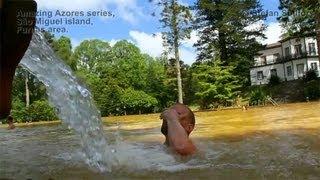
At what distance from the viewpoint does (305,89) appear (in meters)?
38.5

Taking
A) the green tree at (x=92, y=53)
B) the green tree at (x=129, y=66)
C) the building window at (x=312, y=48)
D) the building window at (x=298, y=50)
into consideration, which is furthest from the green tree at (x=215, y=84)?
the green tree at (x=92, y=53)

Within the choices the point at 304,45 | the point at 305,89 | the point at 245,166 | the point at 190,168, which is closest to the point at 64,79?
the point at 190,168

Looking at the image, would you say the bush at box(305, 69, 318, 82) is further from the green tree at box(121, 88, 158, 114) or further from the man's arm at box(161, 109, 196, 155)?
the man's arm at box(161, 109, 196, 155)

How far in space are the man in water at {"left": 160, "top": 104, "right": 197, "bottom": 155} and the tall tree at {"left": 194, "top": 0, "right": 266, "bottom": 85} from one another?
37.2 meters

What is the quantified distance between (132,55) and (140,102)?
83.7 ft

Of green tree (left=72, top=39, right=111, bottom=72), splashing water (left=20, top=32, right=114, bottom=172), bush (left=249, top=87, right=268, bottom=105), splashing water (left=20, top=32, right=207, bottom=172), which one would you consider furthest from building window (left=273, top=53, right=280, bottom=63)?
splashing water (left=20, top=32, right=114, bottom=172)

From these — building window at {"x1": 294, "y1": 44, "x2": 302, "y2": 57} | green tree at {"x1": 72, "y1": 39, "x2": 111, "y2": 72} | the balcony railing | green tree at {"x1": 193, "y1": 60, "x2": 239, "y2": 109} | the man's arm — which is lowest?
the man's arm

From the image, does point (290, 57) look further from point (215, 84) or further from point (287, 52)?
point (215, 84)

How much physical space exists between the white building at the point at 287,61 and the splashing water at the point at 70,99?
52.9 m

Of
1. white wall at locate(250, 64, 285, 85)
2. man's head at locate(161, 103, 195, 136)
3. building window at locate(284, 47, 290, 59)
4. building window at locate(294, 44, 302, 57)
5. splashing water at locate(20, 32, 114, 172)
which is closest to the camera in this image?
splashing water at locate(20, 32, 114, 172)

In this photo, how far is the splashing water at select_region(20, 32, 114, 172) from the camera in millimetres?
4227

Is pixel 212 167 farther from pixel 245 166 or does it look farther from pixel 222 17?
pixel 222 17

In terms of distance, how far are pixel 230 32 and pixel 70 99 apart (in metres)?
39.1

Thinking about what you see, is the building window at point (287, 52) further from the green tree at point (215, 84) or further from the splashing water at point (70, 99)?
the splashing water at point (70, 99)
